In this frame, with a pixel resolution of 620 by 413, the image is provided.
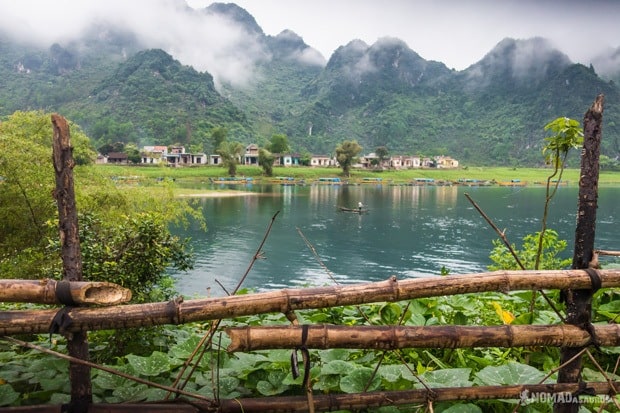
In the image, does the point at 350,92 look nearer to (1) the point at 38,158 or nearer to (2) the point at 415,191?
Answer: (2) the point at 415,191

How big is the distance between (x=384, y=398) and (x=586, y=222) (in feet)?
5.01

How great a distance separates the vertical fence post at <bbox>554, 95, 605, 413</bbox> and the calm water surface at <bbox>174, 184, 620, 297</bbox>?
7.86 metres

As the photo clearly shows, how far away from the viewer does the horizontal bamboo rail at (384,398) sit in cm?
239

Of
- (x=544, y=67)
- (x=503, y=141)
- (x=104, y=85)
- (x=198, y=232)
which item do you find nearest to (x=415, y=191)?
(x=198, y=232)

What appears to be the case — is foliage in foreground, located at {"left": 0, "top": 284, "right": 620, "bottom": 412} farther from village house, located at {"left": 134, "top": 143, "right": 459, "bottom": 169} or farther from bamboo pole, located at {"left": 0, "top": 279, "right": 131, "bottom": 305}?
village house, located at {"left": 134, "top": 143, "right": 459, "bottom": 169}

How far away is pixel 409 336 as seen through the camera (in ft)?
7.54

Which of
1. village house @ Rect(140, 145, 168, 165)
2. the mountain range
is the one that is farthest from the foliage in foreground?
the mountain range

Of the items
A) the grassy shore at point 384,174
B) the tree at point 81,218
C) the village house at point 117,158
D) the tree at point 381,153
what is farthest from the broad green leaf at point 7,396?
the tree at point 381,153

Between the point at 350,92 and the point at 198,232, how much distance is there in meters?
145

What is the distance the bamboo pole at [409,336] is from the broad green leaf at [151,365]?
32.8 inches

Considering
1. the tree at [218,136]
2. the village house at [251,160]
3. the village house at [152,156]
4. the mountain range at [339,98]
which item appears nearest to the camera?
the village house at [152,156]

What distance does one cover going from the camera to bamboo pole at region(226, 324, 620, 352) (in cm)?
216

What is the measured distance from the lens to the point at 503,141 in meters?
124

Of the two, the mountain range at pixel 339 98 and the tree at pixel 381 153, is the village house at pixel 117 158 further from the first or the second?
the tree at pixel 381 153
